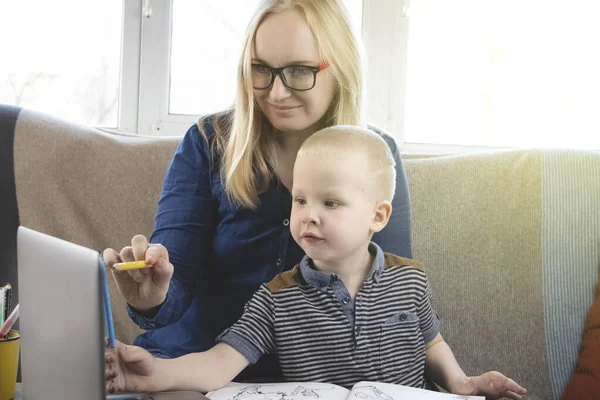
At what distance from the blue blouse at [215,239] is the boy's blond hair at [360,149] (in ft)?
0.84

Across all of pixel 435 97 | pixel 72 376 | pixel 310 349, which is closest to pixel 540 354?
pixel 310 349

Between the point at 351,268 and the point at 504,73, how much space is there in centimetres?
146

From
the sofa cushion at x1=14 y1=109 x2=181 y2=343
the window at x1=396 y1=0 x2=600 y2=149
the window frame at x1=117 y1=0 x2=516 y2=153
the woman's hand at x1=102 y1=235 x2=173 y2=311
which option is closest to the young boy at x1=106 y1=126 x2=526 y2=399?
the woman's hand at x1=102 y1=235 x2=173 y2=311

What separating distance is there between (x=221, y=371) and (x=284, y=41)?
Answer: 0.61 m

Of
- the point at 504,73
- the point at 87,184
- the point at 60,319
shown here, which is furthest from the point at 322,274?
the point at 504,73

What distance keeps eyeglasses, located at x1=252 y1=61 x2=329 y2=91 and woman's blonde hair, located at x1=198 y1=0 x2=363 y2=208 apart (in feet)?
0.06

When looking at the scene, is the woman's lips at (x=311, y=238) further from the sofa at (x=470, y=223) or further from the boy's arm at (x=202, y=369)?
the sofa at (x=470, y=223)

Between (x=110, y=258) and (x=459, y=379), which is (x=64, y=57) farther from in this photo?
(x=459, y=379)

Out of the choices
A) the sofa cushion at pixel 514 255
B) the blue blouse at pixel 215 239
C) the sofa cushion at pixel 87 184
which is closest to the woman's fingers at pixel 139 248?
the blue blouse at pixel 215 239

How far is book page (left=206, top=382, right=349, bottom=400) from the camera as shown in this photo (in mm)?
1035

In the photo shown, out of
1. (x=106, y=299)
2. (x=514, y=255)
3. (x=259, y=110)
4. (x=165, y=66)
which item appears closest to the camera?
(x=106, y=299)

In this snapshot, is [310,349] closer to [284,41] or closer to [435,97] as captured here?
[284,41]

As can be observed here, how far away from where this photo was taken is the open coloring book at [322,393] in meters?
1.04

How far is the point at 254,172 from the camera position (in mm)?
1431
